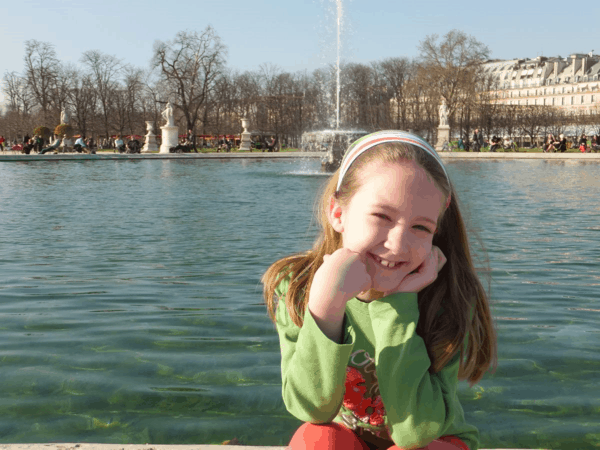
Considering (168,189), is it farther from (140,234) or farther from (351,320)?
(351,320)

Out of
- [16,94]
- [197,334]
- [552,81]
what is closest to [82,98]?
Result: [16,94]

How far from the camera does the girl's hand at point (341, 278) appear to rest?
1.64 m

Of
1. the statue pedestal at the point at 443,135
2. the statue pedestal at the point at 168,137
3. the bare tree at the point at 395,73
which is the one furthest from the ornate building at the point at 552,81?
the statue pedestal at the point at 168,137

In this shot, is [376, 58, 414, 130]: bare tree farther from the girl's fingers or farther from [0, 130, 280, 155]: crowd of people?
the girl's fingers

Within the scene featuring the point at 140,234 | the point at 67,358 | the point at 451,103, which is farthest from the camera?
the point at 451,103

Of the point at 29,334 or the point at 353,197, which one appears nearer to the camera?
the point at 353,197

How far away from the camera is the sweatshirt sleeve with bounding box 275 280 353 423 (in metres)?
1.64

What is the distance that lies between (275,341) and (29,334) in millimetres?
1708

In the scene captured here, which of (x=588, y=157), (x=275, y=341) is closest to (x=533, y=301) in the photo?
(x=275, y=341)

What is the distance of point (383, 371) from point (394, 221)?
392mm

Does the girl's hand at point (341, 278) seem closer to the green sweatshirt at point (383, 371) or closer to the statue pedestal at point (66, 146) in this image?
the green sweatshirt at point (383, 371)

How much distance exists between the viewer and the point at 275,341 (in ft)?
14.7

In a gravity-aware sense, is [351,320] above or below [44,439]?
above

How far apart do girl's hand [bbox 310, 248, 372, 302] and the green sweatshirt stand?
0.08 metres
